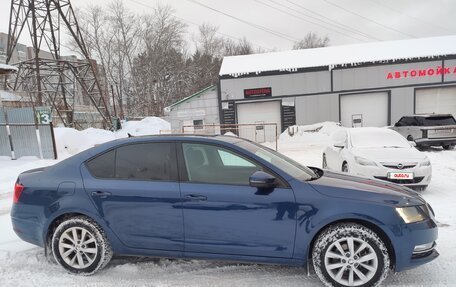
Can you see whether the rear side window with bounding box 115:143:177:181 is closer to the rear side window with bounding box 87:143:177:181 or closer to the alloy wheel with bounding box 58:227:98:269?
the rear side window with bounding box 87:143:177:181

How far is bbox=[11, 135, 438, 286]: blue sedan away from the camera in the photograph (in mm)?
2918

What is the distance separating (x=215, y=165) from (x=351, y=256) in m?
1.57

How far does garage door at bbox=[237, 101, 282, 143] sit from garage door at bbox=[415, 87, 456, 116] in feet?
28.7

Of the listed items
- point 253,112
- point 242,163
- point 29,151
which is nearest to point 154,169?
point 242,163

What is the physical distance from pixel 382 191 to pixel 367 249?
22.4 inches

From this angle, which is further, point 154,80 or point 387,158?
point 154,80

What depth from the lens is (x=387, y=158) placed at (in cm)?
616

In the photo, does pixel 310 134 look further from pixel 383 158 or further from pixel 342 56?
pixel 383 158

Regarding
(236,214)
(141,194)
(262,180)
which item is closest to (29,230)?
(141,194)

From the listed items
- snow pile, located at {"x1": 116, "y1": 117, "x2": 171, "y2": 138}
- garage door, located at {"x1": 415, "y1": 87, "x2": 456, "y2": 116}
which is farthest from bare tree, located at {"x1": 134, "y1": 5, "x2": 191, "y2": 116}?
garage door, located at {"x1": 415, "y1": 87, "x2": 456, "y2": 116}

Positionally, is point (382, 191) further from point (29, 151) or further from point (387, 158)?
point (29, 151)

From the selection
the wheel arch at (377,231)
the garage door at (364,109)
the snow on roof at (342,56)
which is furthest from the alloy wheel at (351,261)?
the garage door at (364,109)

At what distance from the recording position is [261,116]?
2030 cm

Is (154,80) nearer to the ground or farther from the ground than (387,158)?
farther from the ground
